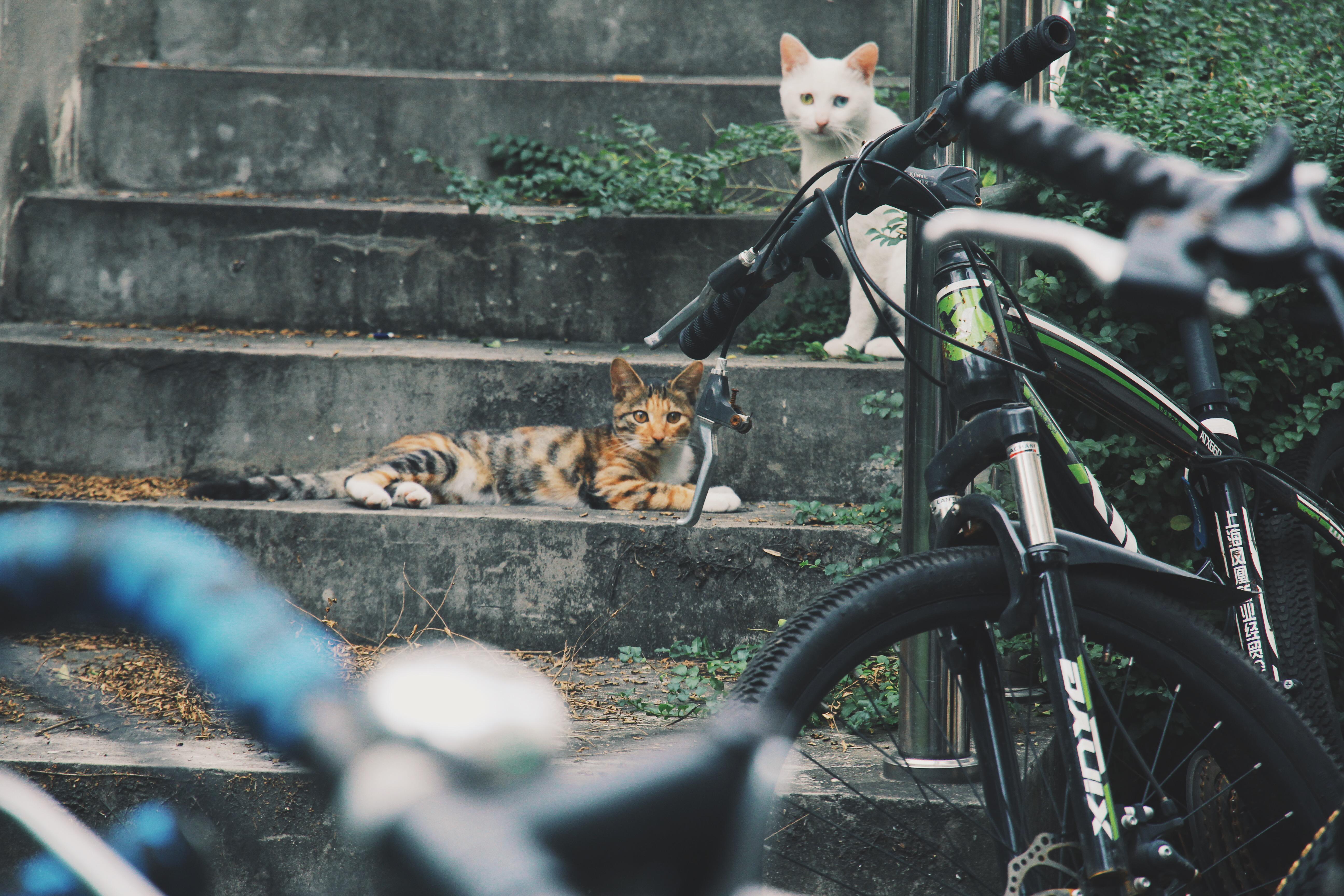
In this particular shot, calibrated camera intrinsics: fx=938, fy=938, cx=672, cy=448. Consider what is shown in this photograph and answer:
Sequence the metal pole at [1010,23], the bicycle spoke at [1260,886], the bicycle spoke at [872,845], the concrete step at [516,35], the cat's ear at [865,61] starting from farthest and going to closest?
the concrete step at [516,35], the cat's ear at [865,61], the metal pole at [1010,23], the bicycle spoke at [872,845], the bicycle spoke at [1260,886]

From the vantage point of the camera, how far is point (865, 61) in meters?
3.70

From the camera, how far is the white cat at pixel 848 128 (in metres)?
3.50

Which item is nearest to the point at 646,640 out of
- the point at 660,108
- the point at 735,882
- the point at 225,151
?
the point at 735,882

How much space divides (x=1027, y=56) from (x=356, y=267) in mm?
3197

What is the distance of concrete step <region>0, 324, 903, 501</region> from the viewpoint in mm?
3240

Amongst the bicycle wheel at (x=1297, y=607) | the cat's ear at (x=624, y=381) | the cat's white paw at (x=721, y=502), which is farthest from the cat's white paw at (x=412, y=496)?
the bicycle wheel at (x=1297, y=607)

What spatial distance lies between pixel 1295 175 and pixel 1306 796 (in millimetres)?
1050

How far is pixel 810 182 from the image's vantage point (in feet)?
4.60

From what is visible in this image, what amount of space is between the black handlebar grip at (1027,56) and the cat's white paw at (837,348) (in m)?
2.19

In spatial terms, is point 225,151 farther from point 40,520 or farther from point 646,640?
point 40,520

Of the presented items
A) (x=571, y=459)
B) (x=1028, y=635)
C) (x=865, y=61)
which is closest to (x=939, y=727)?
(x=1028, y=635)

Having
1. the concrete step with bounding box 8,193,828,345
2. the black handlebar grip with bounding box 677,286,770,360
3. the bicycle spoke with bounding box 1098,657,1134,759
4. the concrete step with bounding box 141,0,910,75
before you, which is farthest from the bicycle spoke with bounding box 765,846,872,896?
the concrete step with bounding box 141,0,910,75

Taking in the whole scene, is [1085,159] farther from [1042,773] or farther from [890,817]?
[890,817]

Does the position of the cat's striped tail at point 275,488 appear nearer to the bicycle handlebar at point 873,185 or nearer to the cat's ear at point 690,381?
the cat's ear at point 690,381
